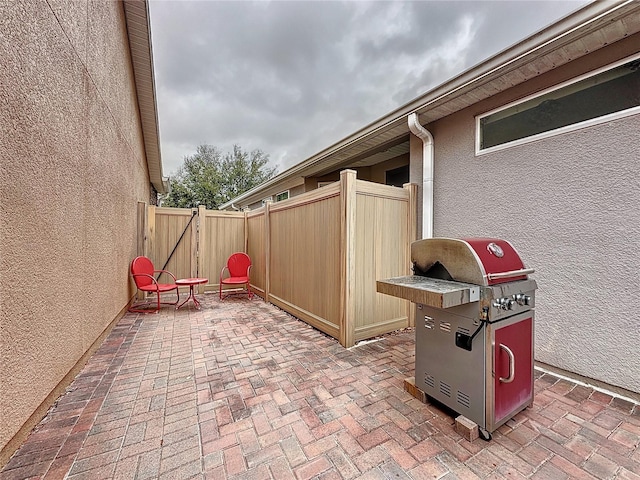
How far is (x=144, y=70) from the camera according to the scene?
19.4 feet

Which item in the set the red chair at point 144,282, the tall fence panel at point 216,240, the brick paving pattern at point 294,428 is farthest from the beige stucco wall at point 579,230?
the tall fence panel at point 216,240

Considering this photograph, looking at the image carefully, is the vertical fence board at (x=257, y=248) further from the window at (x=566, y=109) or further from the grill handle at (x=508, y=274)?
the grill handle at (x=508, y=274)

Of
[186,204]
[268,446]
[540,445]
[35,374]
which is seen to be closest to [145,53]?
[35,374]

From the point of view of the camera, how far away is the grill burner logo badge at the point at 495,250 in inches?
84.8

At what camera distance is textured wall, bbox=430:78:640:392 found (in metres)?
2.45

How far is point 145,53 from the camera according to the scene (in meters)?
5.57

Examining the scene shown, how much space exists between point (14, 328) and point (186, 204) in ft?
71.4

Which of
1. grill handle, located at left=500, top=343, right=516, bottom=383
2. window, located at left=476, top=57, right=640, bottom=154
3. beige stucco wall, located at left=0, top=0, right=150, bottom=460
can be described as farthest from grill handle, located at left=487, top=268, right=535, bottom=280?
beige stucco wall, located at left=0, top=0, right=150, bottom=460

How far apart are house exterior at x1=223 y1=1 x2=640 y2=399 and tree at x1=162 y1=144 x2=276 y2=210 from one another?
2023 cm

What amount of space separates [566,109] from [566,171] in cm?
67

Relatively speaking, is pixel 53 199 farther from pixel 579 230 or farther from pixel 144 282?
pixel 579 230

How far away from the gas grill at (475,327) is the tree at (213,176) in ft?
68.6

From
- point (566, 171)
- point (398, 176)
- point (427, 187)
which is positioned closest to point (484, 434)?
point (566, 171)

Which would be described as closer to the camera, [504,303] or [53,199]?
[504,303]
